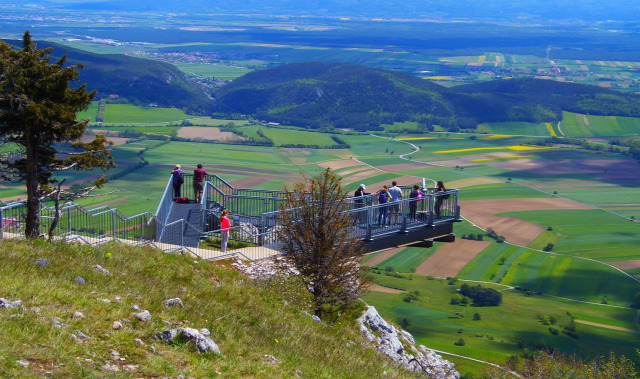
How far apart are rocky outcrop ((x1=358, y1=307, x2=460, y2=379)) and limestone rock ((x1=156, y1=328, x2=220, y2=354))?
802 centimetres

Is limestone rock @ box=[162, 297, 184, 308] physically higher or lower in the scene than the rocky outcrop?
higher

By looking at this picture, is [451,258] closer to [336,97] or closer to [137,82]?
[336,97]

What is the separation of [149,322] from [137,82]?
6248 inches

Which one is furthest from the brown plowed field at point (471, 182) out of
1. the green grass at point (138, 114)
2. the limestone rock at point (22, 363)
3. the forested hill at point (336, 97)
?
the limestone rock at point (22, 363)

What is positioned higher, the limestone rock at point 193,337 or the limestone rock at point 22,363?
the limestone rock at point 22,363

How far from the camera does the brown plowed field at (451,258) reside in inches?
2261

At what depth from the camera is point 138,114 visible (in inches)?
5556

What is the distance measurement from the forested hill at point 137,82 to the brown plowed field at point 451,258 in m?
98.4

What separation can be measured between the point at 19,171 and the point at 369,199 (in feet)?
37.4

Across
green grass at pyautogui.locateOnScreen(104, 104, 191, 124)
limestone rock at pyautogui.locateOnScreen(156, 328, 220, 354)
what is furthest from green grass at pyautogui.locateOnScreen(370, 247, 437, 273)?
green grass at pyautogui.locateOnScreen(104, 104, 191, 124)

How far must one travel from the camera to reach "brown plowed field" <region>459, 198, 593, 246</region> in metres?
69.8

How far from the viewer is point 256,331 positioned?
13.0 m

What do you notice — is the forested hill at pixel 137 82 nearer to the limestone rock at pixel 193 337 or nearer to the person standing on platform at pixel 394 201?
the person standing on platform at pixel 394 201

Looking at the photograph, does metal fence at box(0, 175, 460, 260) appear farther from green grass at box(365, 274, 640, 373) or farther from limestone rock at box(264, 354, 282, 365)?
green grass at box(365, 274, 640, 373)
